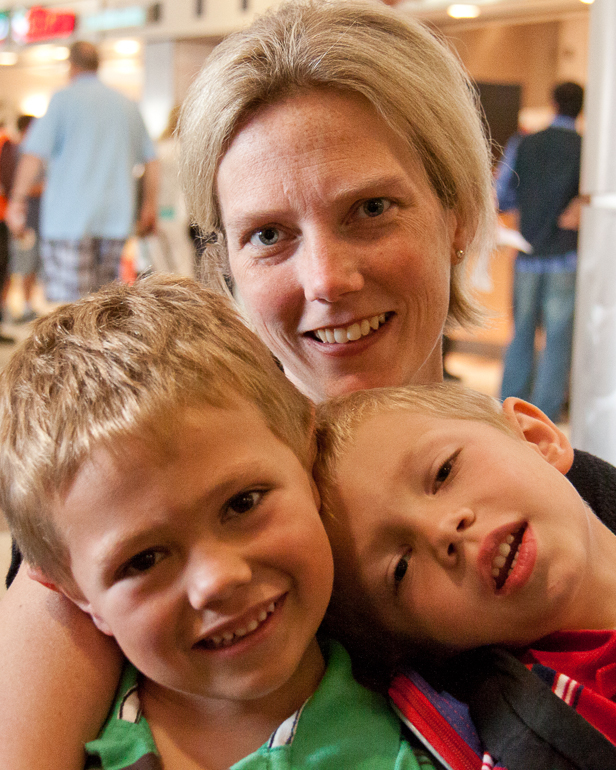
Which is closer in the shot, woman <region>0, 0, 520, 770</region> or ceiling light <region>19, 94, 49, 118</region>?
woman <region>0, 0, 520, 770</region>

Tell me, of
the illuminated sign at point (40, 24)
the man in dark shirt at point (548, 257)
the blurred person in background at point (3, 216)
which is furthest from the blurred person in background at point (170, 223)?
the illuminated sign at point (40, 24)

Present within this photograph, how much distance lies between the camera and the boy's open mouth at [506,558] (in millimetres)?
953

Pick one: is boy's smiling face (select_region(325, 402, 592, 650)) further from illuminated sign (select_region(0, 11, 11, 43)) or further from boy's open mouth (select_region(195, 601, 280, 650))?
illuminated sign (select_region(0, 11, 11, 43))

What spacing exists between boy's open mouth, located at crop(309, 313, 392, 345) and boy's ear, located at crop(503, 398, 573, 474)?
0.25m

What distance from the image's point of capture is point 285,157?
1.26 meters

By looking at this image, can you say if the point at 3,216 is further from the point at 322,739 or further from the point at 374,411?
the point at 322,739

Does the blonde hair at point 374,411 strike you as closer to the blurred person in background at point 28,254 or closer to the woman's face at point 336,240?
the woman's face at point 336,240

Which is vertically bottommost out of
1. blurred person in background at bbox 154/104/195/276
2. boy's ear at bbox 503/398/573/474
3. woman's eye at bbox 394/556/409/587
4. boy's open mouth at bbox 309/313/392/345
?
blurred person in background at bbox 154/104/195/276

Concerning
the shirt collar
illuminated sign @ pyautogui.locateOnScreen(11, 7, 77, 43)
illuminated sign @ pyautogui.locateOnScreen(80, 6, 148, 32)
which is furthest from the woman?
illuminated sign @ pyautogui.locateOnScreen(11, 7, 77, 43)

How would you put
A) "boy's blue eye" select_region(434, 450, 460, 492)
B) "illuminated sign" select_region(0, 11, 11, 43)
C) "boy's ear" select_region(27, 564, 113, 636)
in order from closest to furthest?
"boy's ear" select_region(27, 564, 113, 636) < "boy's blue eye" select_region(434, 450, 460, 492) < "illuminated sign" select_region(0, 11, 11, 43)

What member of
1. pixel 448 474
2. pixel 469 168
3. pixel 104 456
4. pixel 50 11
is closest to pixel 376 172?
pixel 469 168

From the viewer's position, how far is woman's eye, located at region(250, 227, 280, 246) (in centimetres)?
132

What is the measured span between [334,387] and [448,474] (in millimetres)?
377

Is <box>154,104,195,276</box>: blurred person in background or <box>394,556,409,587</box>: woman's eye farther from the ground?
<box>394,556,409,587</box>: woman's eye
